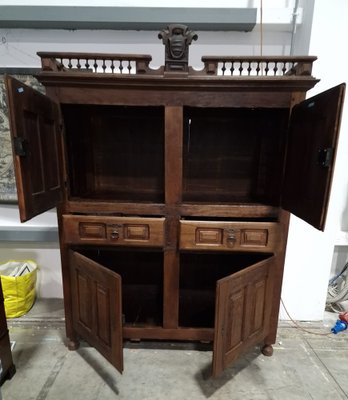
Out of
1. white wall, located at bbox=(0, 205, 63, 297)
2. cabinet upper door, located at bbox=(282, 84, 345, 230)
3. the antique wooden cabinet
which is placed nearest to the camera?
cabinet upper door, located at bbox=(282, 84, 345, 230)

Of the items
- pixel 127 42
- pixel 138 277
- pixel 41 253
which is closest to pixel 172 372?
pixel 138 277

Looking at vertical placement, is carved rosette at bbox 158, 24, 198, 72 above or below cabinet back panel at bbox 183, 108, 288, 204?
above

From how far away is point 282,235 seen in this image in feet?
4.55

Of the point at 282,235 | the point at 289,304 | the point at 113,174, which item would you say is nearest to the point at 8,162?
the point at 113,174

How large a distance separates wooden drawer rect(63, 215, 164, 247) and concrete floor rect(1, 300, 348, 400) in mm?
727

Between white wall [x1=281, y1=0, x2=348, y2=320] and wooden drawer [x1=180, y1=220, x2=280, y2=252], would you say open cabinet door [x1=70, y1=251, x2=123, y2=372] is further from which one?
white wall [x1=281, y1=0, x2=348, y2=320]

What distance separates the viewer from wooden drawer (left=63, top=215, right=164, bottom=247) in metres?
1.39

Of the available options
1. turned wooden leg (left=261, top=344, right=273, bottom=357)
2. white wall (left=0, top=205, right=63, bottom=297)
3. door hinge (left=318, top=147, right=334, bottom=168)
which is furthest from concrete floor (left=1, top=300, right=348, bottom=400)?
door hinge (left=318, top=147, right=334, bottom=168)

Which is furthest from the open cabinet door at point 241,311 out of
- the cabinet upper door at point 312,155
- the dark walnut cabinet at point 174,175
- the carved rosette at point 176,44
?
the carved rosette at point 176,44

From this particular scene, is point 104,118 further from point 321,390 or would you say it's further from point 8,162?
point 321,390

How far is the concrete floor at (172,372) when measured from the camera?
1.33m

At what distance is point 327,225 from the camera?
5.65 feet

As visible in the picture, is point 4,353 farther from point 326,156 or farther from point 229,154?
point 326,156

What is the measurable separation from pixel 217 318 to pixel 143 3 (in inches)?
75.8
